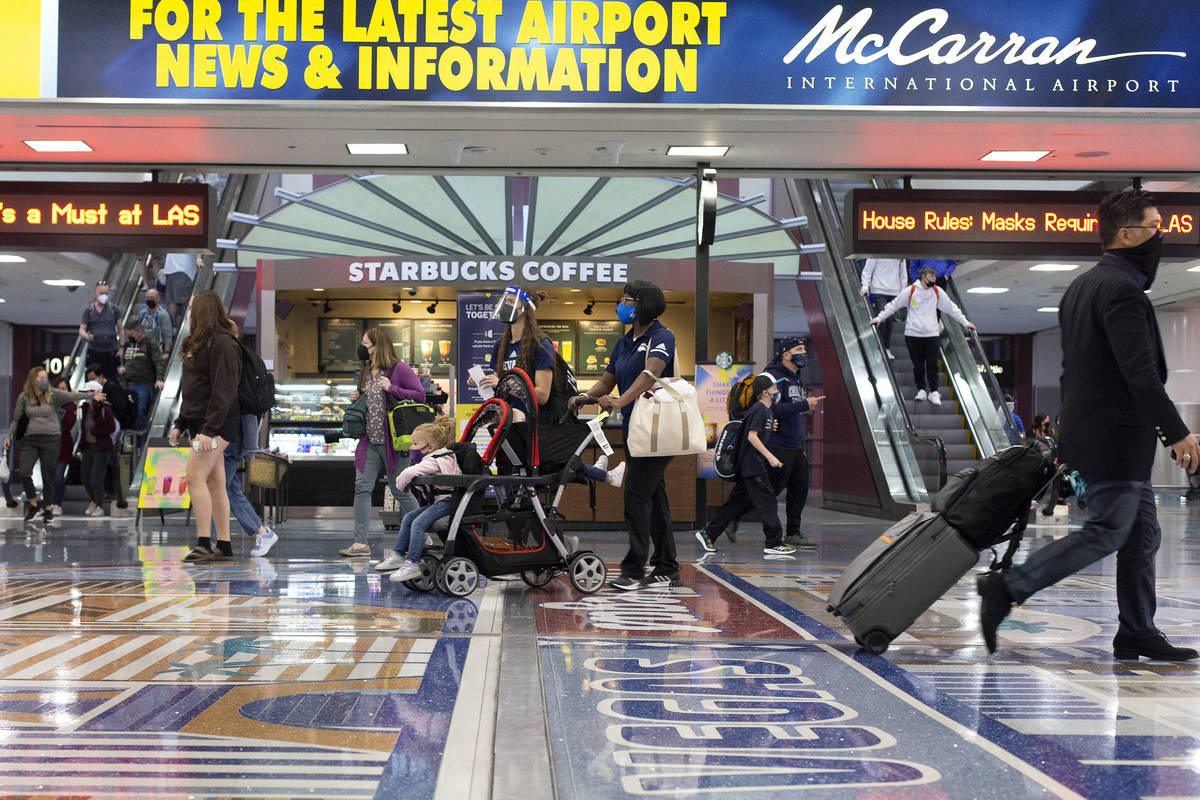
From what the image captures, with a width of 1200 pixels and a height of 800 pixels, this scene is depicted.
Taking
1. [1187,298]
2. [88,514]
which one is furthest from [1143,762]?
[1187,298]

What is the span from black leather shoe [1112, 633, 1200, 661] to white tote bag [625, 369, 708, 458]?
2227 mm

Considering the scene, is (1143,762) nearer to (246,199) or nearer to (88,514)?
(88,514)

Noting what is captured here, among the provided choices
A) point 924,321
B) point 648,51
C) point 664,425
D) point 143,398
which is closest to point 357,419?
point 664,425

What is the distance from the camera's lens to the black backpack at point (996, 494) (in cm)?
423

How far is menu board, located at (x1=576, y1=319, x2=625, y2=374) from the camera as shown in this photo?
18219 millimetres

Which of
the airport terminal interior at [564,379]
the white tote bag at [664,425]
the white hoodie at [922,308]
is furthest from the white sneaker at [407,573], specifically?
the white hoodie at [922,308]

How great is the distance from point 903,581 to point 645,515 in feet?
6.65

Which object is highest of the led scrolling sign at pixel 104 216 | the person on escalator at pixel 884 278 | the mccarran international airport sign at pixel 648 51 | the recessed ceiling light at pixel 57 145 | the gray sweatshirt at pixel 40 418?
the mccarran international airport sign at pixel 648 51

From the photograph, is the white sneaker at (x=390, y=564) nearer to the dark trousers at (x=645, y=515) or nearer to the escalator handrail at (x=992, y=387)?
the dark trousers at (x=645, y=515)

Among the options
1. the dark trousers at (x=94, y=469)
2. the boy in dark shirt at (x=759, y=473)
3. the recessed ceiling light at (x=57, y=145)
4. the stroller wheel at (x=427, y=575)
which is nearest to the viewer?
the stroller wheel at (x=427, y=575)

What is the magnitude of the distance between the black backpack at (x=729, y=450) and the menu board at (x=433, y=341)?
993 centimetres

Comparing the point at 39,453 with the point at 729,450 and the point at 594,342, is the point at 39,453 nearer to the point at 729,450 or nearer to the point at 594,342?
the point at 729,450

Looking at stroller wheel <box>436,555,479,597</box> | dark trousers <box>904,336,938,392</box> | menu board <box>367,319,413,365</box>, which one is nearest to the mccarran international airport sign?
stroller wheel <box>436,555,479,597</box>

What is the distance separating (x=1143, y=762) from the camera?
2.84 meters
